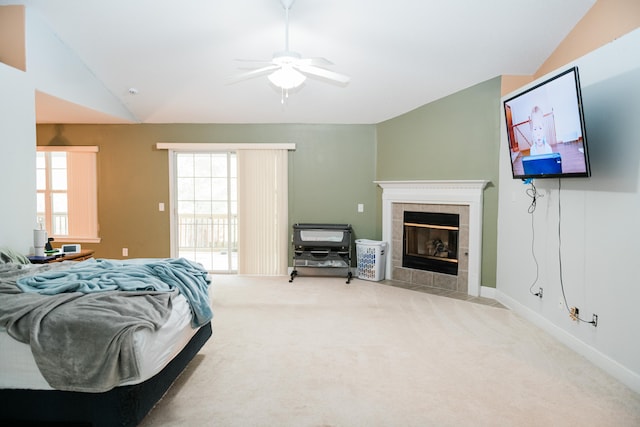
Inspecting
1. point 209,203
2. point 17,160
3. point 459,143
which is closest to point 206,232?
point 209,203

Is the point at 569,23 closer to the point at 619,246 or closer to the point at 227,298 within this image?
the point at 619,246

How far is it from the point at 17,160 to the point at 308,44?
2854mm

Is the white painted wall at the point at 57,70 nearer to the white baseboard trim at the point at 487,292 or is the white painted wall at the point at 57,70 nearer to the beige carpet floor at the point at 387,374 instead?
the beige carpet floor at the point at 387,374

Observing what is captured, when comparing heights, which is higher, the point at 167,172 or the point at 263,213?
the point at 167,172

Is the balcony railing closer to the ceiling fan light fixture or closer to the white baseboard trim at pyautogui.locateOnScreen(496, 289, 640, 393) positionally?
the ceiling fan light fixture

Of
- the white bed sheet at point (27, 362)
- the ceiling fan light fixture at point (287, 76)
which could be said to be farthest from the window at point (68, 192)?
the white bed sheet at point (27, 362)

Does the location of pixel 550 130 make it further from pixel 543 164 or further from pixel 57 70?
pixel 57 70

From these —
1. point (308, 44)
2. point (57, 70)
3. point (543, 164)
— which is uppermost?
point (308, 44)

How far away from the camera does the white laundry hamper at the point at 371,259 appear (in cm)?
557

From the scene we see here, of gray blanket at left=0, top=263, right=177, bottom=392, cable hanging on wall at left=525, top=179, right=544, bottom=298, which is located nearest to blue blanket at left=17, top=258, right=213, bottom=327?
gray blanket at left=0, top=263, right=177, bottom=392

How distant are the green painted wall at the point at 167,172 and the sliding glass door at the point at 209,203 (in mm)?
199

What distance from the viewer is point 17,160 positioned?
11.5ft

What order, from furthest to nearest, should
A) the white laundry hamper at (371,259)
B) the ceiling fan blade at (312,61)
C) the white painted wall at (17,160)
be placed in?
the white laundry hamper at (371,259) < the white painted wall at (17,160) < the ceiling fan blade at (312,61)

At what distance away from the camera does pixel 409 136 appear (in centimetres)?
548
